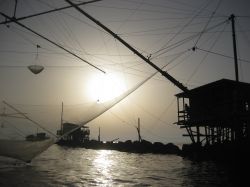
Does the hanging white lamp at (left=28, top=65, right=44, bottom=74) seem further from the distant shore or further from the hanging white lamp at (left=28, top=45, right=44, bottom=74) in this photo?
the distant shore

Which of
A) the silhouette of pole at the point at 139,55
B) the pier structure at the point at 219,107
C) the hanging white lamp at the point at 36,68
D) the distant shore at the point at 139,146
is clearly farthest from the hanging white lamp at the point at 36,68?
the distant shore at the point at 139,146

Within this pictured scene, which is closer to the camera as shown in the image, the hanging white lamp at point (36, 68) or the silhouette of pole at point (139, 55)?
the hanging white lamp at point (36, 68)

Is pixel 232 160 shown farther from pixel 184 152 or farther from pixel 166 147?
pixel 166 147

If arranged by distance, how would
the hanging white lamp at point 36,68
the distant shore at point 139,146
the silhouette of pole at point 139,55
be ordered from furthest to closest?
1. the distant shore at point 139,146
2. the silhouette of pole at point 139,55
3. the hanging white lamp at point 36,68

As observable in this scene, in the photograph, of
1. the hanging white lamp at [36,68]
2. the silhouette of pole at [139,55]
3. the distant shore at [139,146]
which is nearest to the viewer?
the hanging white lamp at [36,68]

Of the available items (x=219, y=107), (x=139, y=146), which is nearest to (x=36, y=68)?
(x=219, y=107)

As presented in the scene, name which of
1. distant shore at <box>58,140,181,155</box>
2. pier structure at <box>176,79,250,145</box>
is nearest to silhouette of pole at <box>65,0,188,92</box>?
pier structure at <box>176,79,250,145</box>

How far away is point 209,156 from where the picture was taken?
28828 mm

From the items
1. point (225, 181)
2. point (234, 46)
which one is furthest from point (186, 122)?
point (225, 181)

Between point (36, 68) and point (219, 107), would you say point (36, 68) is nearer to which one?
point (36, 68)

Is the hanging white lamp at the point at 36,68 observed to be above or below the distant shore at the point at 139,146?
above

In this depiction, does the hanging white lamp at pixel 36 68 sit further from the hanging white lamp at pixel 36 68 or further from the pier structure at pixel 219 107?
the pier structure at pixel 219 107

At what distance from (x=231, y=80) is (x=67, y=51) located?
679 inches

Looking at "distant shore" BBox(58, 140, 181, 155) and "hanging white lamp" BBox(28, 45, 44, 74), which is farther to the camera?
"distant shore" BBox(58, 140, 181, 155)
